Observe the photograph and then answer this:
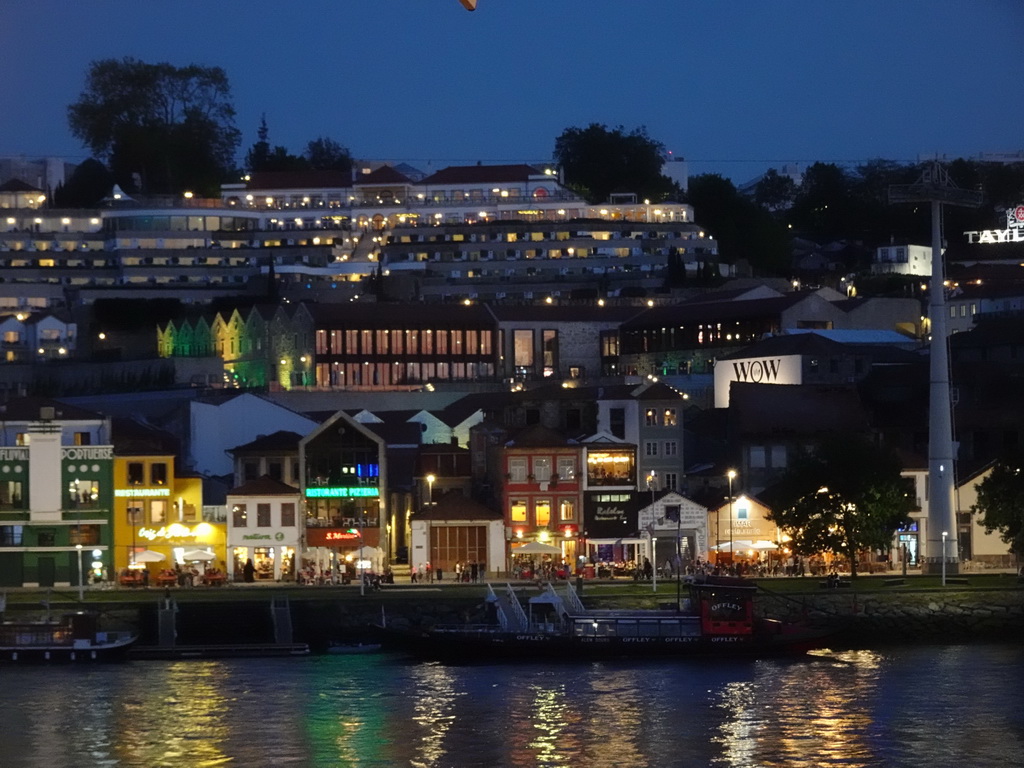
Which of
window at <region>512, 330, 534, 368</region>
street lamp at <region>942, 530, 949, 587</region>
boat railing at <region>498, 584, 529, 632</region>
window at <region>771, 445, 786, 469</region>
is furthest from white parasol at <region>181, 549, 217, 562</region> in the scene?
window at <region>512, 330, 534, 368</region>

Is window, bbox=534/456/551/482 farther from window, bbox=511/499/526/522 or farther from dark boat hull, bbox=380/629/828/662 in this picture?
dark boat hull, bbox=380/629/828/662

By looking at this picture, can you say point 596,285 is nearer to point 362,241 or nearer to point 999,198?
point 362,241

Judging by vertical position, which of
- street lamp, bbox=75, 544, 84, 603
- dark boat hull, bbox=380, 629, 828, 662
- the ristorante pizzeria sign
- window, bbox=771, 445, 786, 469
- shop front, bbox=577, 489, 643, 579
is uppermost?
the ristorante pizzeria sign

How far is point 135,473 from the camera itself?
74438 mm

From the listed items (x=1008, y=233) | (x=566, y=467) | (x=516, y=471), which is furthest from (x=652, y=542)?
(x=1008, y=233)

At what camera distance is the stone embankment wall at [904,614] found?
6669cm

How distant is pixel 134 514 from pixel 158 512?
85cm

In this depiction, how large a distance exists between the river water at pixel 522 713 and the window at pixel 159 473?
1275 cm

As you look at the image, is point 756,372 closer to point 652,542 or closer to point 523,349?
point 523,349

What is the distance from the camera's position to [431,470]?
261 ft

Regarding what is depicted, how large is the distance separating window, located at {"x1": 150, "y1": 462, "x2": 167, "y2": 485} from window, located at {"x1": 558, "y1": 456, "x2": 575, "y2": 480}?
12875 mm

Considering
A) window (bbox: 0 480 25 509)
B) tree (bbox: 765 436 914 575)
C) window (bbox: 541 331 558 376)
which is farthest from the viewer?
window (bbox: 541 331 558 376)

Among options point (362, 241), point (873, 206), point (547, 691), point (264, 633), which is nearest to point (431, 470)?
point (264, 633)

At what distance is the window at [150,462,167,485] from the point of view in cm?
7462
